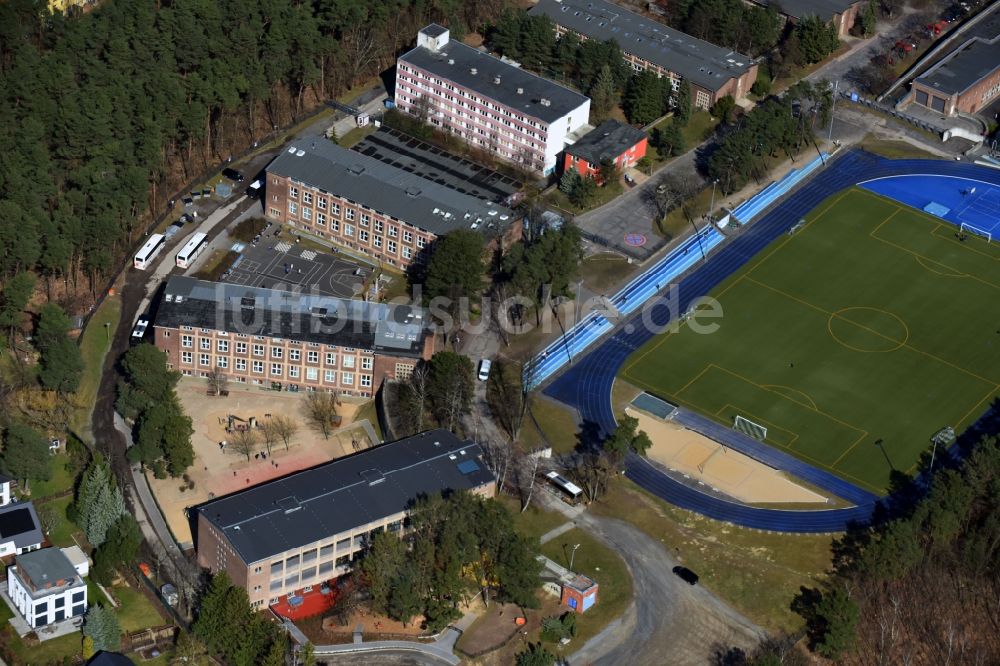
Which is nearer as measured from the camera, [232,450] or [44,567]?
[44,567]

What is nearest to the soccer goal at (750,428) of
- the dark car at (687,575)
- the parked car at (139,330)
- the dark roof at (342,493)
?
the dark car at (687,575)

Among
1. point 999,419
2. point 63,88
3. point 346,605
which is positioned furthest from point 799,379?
point 63,88

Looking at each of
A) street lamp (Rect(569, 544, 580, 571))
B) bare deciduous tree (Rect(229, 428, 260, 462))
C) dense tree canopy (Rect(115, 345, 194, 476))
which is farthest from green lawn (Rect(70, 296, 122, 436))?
street lamp (Rect(569, 544, 580, 571))

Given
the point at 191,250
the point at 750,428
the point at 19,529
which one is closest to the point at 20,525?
the point at 19,529

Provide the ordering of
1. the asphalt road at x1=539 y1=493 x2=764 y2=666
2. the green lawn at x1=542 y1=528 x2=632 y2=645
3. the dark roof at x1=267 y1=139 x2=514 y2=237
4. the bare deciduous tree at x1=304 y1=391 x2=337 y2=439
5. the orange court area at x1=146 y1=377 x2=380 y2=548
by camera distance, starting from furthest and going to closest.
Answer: the dark roof at x1=267 y1=139 x2=514 y2=237
the bare deciduous tree at x1=304 y1=391 x2=337 y2=439
the orange court area at x1=146 y1=377 x2=380 y2=548
the green lawn at x1=542 y1=528 x2=632 y2=645
the asphalt road at x1=539 y1=493 x2=764 y2=666

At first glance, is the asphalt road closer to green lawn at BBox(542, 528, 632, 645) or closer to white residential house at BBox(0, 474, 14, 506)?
green lawn at BBox(542, 528, 632, 645)

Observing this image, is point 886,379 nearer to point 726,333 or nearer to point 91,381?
point 726,333

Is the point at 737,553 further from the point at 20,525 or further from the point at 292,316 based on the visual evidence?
the point at 20,525
